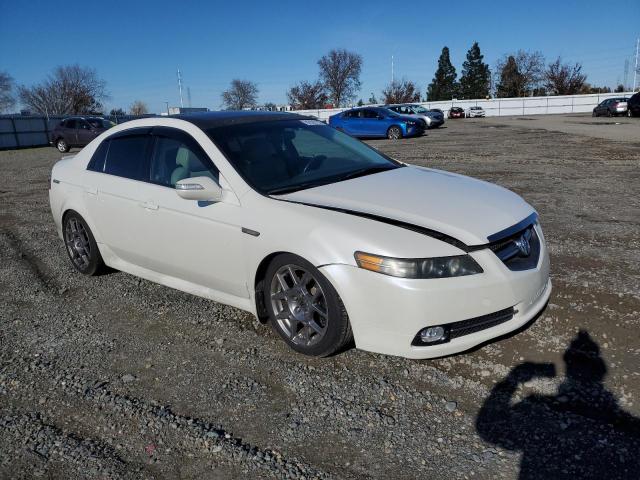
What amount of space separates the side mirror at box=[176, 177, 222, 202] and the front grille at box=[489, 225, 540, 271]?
1785 mm

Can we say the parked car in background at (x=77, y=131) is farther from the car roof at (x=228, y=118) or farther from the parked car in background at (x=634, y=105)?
the parked car in background at (x=634, y=105)

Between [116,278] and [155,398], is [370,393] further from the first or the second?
[116,278]

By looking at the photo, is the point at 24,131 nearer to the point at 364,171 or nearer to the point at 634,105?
the point at 364,171

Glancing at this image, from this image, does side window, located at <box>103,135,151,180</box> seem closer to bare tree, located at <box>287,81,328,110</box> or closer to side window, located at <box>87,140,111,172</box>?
side window, located at <box>87,140,111,172</box>

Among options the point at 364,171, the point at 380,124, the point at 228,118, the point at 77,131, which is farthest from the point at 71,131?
the point at 364,171

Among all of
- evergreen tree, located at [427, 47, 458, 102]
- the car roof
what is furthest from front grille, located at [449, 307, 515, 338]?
evergreen tree, located at [427, 47, 458, 102]

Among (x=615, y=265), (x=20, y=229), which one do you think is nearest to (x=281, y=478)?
(x=615, y=265)

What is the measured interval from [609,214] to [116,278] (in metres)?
6.00

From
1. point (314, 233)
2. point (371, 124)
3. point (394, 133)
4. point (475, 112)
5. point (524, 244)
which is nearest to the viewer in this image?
point (314, 233)

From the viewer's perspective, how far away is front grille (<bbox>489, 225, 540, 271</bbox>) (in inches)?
121

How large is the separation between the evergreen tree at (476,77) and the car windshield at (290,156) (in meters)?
92.1

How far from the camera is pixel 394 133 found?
2473 cm

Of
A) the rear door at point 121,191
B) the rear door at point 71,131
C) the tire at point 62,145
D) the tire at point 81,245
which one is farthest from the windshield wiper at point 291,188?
the tire at point 62,145

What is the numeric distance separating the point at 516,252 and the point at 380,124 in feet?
73.7
